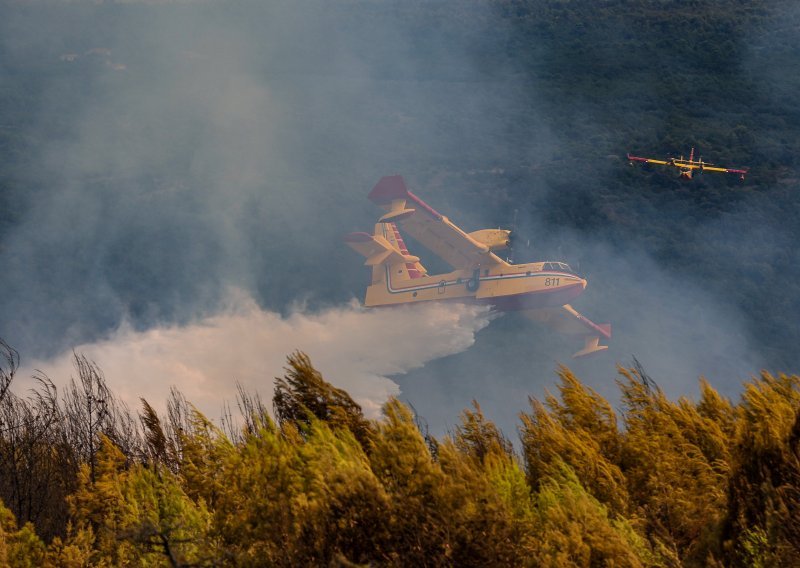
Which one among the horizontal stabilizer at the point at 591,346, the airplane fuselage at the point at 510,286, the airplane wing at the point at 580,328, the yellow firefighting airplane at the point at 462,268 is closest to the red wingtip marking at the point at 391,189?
the yellow firefighting airplane at the point at 462,268

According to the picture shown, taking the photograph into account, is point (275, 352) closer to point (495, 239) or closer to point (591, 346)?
point (495, 239)

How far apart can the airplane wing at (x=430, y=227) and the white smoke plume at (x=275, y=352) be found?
3.79 m

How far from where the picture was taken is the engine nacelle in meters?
54.5

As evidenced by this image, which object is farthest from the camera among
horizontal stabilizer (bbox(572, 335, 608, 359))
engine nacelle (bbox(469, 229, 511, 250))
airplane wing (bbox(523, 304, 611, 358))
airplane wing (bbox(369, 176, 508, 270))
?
horizontal stabilizer (bbox(572, 335, 608, 359))

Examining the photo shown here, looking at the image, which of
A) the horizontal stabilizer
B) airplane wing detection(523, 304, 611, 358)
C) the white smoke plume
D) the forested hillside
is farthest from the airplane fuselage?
the forested hillside

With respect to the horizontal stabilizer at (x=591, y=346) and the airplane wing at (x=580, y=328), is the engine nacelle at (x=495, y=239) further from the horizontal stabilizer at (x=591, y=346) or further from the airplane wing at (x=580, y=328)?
the horizontal stabilizer at (x=591, y=346)

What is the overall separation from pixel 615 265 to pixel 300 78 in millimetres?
43191

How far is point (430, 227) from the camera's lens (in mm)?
55781

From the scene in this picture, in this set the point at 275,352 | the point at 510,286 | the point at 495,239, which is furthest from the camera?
the point at 275,352

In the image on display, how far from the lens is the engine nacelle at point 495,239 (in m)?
54.5

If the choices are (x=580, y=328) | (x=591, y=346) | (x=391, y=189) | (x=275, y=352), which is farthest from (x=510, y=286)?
(x=275, y=352)

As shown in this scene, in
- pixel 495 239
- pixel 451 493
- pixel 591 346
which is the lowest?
pixel 451 493

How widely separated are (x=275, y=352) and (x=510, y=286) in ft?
52.1

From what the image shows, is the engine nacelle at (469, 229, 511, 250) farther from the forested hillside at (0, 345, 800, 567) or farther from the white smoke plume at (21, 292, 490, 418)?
the forested hillside at (0, 345, 800, 567)
